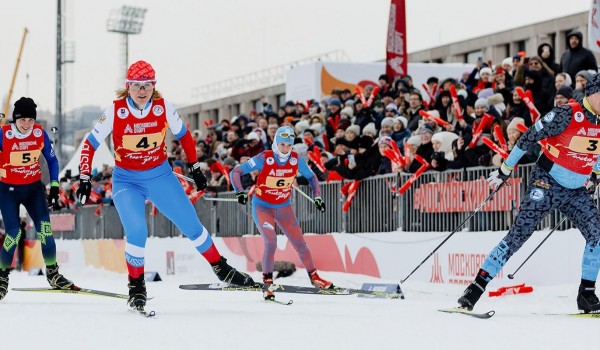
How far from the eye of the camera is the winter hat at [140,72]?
8.86m

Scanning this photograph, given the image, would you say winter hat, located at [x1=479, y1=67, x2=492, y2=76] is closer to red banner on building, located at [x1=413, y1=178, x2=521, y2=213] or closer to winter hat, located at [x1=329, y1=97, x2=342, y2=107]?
red banner on building, located at [x1=413, y1=178, x2=521, y2=213]

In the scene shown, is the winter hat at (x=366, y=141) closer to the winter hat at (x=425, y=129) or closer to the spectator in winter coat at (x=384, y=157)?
the spectator in winter coat at (x=384, y=157)

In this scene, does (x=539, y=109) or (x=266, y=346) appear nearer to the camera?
(x=266, y=346)

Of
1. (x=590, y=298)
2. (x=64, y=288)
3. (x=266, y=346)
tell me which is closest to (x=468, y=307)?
(x=590, y=298)

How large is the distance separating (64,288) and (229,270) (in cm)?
245

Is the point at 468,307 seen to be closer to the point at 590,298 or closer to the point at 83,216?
the point at 590,298

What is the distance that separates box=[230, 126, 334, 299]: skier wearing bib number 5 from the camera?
12.3 meters

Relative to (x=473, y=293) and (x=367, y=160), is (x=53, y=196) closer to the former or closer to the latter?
(x=473, y=293)

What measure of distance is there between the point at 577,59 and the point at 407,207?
3.19 meters

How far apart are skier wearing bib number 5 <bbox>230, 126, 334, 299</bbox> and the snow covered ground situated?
128 centimetres

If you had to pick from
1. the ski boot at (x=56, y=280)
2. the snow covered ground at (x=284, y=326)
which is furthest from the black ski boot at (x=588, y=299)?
the ski boot at (x=56, y=280)

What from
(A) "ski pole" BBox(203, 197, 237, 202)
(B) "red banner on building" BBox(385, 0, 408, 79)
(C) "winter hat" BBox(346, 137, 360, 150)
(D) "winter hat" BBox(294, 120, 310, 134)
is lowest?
(A) "ski pole" BBox(203, 197, 237, 202)

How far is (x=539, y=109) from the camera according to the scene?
13.7 m

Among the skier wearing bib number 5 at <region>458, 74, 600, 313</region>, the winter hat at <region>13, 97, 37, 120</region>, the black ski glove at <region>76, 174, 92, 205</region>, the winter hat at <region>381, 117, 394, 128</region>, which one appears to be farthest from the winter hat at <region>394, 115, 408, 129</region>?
the black ski glove at <region>76, 174, 92, 205</region>
